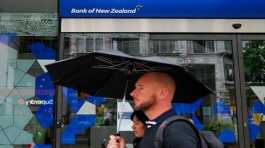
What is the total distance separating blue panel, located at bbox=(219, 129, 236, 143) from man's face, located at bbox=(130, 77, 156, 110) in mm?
4882

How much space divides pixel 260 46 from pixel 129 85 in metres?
4.65

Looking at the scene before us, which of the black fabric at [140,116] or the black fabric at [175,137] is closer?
the black fabric at [175,137]

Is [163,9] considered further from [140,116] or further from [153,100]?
[153,100]

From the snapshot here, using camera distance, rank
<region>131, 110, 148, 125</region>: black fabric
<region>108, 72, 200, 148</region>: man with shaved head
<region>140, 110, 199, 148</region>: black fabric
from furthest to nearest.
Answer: <region>131, 110, 148, 125</region>: black fabric, <region>108, 72, 200, 148</region>: man with shaved head, <region>140, 110, 199, 148</region>: black fabric

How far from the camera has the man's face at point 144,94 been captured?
2.71 m

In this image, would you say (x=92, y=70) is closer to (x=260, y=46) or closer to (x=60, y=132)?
(x=60, y=132)

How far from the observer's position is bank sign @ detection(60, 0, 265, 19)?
24.4 feet

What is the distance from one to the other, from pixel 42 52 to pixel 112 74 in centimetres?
412

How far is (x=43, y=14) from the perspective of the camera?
25.0 ft

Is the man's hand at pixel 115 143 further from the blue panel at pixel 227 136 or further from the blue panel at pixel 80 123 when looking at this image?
the blue panel at pixel 227 136

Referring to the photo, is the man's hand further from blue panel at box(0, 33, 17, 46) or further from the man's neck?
blue panel at box(0, 33, 17, 46)

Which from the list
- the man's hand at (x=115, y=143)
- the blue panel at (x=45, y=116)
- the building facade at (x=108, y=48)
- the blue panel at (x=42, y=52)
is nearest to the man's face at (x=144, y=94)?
the man's hand at (x=115, y=143)

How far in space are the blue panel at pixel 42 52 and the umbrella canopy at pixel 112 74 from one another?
383cm

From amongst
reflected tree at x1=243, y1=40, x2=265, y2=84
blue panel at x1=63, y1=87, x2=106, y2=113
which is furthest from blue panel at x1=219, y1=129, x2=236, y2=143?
blue panel at x1=63, y1=87, x2=106, y2=113
